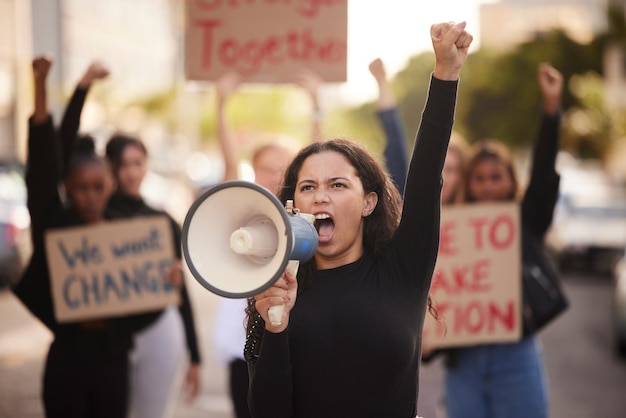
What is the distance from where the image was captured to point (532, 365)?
443cm

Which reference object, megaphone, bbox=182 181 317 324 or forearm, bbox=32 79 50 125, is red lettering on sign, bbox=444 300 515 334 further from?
megaphone, bbox=182 181 317 324

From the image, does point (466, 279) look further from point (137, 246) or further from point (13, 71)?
point (13, 71)

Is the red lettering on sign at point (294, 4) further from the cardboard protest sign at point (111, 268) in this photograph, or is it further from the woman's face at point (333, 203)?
the woman's face at point (333, 203)

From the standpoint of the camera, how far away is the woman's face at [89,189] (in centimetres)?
452

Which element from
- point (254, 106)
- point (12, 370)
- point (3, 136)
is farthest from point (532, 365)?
point (254, 106)

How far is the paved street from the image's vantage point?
705cm

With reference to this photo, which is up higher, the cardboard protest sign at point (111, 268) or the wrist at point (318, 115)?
the wrist at point (318, 115)

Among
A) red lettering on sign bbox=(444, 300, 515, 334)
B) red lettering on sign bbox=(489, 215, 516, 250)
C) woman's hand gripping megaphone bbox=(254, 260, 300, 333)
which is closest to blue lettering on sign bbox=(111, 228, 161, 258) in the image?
red lettering on sign bbox=(444, 300, 515, 334)

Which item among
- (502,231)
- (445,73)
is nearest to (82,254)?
(502,231)

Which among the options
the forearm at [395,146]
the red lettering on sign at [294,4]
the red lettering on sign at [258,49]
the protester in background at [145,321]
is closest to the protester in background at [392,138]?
the forearm at [395,146]

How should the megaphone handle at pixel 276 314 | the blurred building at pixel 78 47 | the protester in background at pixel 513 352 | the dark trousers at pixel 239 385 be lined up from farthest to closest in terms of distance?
the blurred building at pixel 78 47 → the protester in background at pixel 513 352 → the dark trousers at pixel 239 385 → the megaphone handle at pixel 276 314

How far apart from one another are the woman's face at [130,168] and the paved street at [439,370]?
1.72 m

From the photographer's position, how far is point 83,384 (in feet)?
13.8

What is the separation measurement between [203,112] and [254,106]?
311 inches
